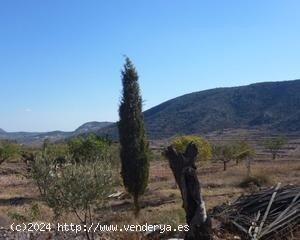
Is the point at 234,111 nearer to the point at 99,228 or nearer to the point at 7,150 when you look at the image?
the point at 7,150

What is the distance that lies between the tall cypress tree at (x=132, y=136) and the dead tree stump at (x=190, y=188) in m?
15.1

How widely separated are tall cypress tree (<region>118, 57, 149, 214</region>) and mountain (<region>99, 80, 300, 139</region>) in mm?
124349

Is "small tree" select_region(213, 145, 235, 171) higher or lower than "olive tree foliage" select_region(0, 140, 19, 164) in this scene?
lower

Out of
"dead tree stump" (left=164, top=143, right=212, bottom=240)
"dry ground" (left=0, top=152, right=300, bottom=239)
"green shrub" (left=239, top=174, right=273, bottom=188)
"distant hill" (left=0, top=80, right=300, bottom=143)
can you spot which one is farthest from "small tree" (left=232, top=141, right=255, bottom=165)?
"distant hill" (left=0, top=80, right=300, bottom=143)

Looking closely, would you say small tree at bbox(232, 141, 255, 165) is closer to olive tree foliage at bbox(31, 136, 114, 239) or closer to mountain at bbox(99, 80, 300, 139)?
olive tree foliage at bbox(31, 136, 114, 239)

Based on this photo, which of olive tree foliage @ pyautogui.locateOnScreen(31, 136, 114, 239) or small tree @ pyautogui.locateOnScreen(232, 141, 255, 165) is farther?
small tree @ pyautogui.locateOnScreen(232, 141, 255, 165)

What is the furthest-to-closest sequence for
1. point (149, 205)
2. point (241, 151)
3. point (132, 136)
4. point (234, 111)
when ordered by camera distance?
point (234, 111) < point (241, 151) < point (149, 205) < point (132, 136)

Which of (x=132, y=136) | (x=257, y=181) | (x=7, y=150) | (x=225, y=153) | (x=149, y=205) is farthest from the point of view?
(x=225, y=153)

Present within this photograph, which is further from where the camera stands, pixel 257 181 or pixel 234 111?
pixel 234 111

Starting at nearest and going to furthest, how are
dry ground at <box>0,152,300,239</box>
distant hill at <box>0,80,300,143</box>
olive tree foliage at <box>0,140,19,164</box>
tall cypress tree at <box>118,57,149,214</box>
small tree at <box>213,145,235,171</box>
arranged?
dry ground at <box>0,152,300,239</box>, tall cypress tree at <box>118,57,149,214</box>, olive tree foliage at <box>0,140,19,164</box>, small tree at <box>213,145,235,171</box>, distant hill at <box>0,80,300,143</box>

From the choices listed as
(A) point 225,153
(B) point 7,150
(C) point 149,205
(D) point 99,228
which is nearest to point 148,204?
(C) point 149,205

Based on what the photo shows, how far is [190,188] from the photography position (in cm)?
1095

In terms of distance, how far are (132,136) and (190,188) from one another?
50.7 ft

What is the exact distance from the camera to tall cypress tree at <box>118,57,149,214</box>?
2620 centimetres
